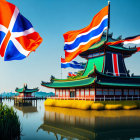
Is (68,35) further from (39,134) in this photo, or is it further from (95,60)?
(95,60)

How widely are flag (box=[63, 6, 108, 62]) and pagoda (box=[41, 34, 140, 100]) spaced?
11.4 metres

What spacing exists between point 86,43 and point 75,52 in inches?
76.4

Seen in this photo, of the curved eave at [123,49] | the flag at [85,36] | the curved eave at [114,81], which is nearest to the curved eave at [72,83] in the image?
the curved eave at [114,81]

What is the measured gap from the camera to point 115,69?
48.2 m

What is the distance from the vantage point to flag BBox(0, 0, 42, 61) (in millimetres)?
15797

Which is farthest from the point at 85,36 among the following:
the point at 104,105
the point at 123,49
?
the point at 123,49

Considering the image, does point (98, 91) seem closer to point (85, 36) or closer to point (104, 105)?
point (104, 105)

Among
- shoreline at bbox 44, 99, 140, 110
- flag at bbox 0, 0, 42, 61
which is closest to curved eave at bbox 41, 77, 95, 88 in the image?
shoreline at bbox 44, 99, 140, 110

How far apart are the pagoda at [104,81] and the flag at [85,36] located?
37.2ft

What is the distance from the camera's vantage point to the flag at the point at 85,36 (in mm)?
25531

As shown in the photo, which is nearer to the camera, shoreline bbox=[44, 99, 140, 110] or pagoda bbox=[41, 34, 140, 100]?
shoreline bbox=[44, 99, 140, 110]

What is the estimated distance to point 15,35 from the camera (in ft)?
52.3

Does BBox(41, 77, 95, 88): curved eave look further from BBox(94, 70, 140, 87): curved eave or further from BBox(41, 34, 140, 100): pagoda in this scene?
BBox(94, 70, 140, 87): curved eave

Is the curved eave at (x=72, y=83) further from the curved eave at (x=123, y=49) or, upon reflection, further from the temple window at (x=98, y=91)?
the curved eave at (x=123, y=49)
